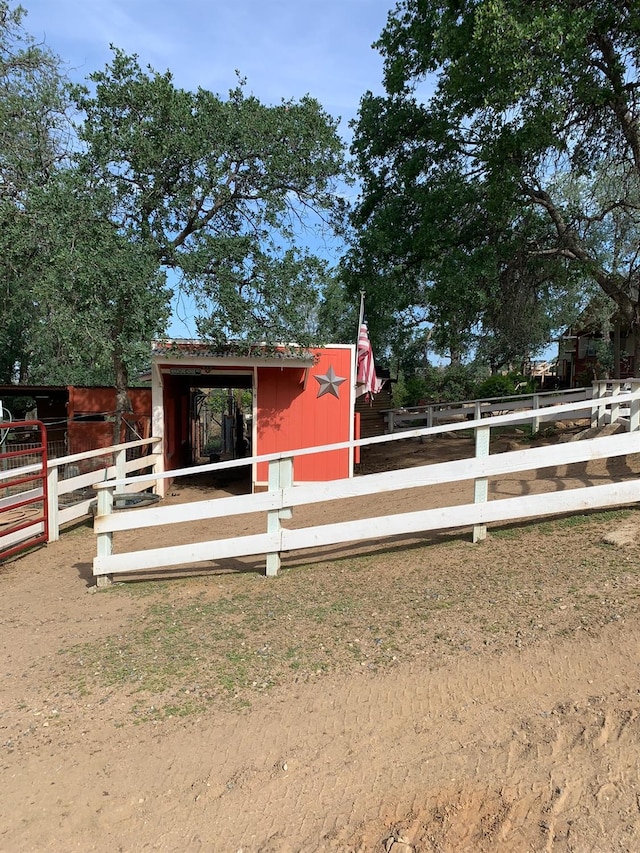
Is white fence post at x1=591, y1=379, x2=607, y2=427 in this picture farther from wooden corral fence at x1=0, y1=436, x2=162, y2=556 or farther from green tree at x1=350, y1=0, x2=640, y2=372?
wooden corral fence at x1=0, y1=436, x2=162, y2=556

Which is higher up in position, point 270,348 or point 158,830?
point 270,348

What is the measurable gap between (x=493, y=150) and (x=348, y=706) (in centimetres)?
935

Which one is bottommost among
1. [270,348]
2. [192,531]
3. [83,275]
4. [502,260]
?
[192,531]

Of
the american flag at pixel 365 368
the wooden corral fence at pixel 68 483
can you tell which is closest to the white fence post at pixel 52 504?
the wooden corral fence at pixel 68 483

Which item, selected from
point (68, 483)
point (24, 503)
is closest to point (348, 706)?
point (24, 503)

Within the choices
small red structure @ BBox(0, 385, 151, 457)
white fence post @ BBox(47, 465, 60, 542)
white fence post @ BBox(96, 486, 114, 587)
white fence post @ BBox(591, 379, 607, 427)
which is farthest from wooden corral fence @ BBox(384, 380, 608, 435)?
white fence post @ BBox(96, 486, 114, 587)

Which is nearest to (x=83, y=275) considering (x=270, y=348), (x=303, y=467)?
(x=270, y=348)

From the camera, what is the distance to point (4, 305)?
13.9m

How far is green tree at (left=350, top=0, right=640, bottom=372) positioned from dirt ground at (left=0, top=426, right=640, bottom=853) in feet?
21.4

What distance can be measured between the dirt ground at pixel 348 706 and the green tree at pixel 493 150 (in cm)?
652

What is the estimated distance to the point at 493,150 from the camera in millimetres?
9695

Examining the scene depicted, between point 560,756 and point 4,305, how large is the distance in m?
14.8

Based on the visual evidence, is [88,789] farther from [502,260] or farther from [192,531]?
[502,260]

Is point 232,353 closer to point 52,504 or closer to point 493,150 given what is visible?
point 52,504
